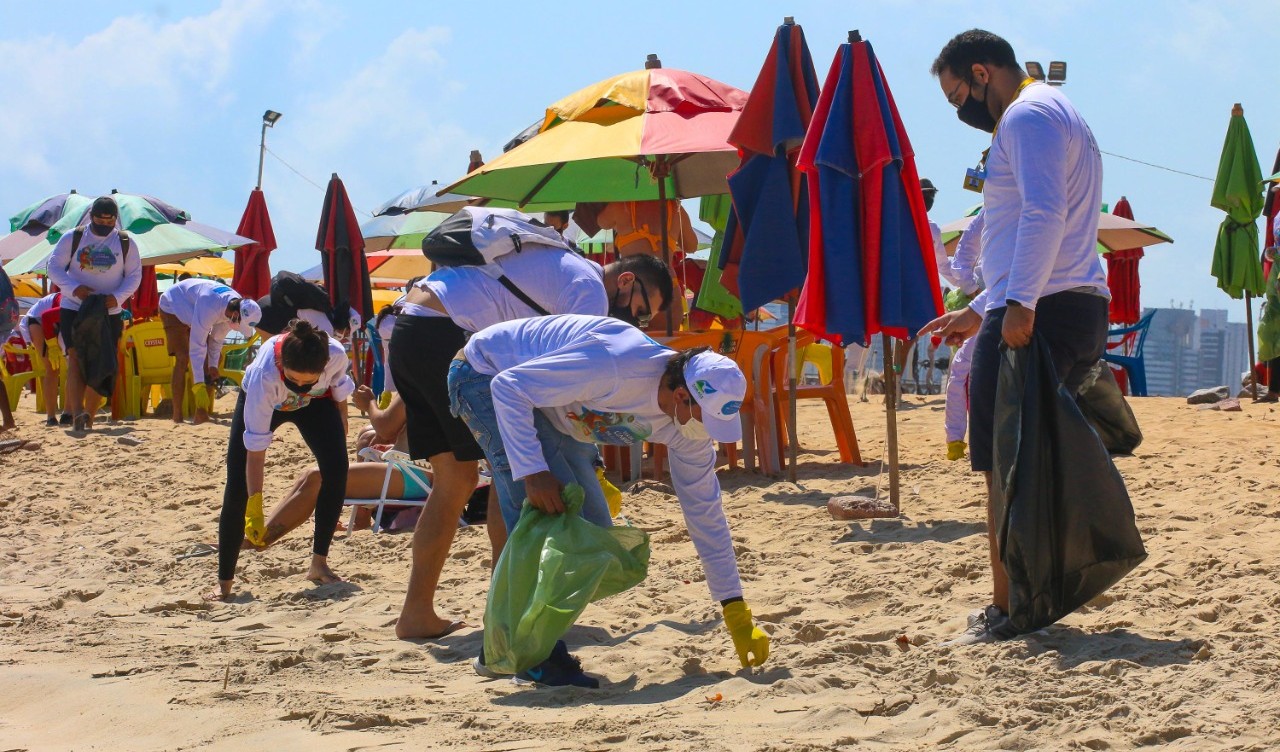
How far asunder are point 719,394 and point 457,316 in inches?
49.3

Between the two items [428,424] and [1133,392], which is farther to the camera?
[1133,392]

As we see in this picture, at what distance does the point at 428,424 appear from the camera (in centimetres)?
427

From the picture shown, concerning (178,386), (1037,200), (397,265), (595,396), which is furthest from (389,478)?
(397,265)

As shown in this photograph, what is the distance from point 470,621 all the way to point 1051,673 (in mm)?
2106

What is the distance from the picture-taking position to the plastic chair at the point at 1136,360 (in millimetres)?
11383

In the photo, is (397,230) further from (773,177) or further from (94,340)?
(773,177)

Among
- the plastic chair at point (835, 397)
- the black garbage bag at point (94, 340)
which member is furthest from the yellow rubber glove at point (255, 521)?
the black garbage bag at point (94, 340)

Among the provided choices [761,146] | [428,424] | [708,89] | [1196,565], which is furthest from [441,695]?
[708,89]

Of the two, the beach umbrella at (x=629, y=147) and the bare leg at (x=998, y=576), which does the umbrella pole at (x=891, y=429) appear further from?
the bare leg at (x=998, y=576)

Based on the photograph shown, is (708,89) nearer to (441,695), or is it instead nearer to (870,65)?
(870,65)

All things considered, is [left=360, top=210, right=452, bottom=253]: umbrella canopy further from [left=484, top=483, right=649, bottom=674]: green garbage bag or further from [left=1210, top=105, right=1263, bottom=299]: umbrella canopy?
[left=484, top=483, right=649, bottom=674]: green garbage bag

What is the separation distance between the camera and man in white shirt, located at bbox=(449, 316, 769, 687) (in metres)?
3.35

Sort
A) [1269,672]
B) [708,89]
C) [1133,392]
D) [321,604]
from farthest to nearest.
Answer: [1133,392] → [708,89] → [321,604] → [1269,672]

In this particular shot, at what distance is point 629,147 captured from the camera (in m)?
6.85
